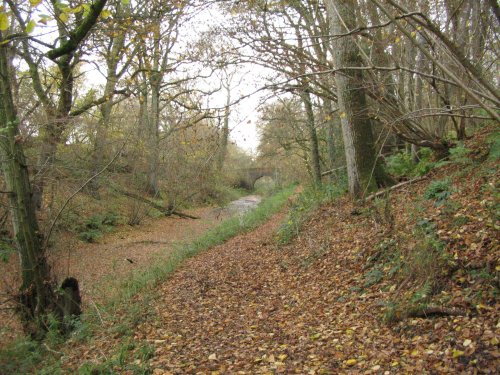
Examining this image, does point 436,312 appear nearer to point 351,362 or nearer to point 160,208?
point 351,362

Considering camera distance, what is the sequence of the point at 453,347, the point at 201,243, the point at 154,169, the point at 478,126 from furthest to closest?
the point at 154,169 → the point at 201,243 → the point at 478,126 → the point at 453,347

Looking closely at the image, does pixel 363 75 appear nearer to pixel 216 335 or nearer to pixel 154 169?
pixel 216 335

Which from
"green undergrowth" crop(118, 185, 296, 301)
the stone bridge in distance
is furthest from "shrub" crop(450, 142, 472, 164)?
the stone bridge in distance

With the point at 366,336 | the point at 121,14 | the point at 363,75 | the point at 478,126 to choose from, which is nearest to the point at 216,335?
the point at 366,336

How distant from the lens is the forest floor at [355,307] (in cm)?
397

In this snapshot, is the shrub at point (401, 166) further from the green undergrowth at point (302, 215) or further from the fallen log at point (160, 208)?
the fallen log at point (160, 208)

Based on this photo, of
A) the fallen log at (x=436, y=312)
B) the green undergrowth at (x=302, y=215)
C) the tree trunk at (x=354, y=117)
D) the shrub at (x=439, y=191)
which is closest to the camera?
the fallen log at (x=436, y=312)

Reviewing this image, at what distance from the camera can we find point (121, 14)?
898cm

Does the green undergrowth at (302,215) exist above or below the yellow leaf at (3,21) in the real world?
below

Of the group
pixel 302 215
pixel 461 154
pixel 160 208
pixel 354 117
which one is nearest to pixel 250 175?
pixel 160 208

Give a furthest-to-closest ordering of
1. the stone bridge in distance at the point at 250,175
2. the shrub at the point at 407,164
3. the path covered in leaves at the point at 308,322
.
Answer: the stone bridge in distance at the point at 250,175, the shrub at the point at 407,164, the path covered in leaves at the point at 308,322

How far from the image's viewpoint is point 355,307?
5254 millimetres

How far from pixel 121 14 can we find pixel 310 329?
25.3 feet

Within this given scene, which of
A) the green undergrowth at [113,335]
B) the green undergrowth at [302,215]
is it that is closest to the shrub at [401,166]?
the green undergrowth at [302,215]
